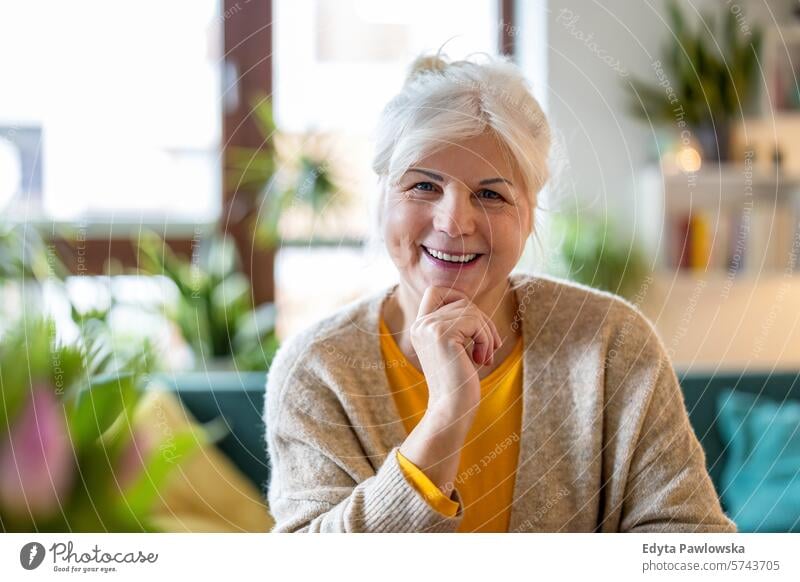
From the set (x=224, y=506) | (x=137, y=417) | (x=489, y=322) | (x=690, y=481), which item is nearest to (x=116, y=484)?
(x=137, y=417)

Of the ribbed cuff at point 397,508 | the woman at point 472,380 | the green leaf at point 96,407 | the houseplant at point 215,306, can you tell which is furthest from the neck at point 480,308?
the houseplant at point 215,306

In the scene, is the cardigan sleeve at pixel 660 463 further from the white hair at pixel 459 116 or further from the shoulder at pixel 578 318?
the white hair at pixel 459 116

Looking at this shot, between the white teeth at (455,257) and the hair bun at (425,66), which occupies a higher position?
the hair bun at (425,66)

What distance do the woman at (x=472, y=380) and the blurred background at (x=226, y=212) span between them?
0.13 feet

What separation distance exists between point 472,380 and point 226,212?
971 mm

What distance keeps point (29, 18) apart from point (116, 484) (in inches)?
15.0

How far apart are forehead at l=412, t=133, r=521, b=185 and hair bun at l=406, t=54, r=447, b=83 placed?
6cm

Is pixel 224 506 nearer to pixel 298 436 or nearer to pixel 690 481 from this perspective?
pixel 298 436

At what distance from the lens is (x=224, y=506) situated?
77cm

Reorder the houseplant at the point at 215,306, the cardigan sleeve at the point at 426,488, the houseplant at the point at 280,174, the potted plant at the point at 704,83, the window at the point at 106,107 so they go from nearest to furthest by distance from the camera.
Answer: the cardigan sleeve at the point at 426,488
the window at the point at 106,107
the houseplant at the point at 280,174
the potted plant at the point at 704,83
the houseplant at the point at 215,306

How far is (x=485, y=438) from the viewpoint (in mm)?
605

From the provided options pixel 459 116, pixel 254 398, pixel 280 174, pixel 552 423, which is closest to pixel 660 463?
pixel 552 423

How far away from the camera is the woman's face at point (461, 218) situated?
1.81ft

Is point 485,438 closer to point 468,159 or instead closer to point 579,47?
point 468,159
